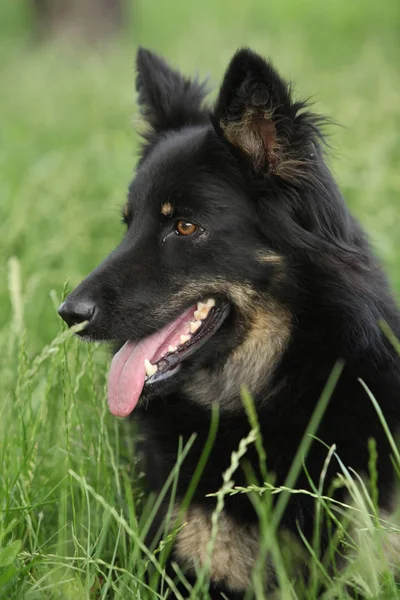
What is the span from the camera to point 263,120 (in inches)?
118

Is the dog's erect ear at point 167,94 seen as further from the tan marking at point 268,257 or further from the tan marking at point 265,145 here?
the tan marking at point 268,257

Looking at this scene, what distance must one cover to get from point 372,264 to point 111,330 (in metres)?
1.10

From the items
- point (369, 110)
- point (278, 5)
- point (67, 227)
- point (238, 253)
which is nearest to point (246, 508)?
point (238, 253)

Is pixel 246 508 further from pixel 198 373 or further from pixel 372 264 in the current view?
pixel 372 264

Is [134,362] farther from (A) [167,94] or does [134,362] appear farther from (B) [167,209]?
(A) [167,94]

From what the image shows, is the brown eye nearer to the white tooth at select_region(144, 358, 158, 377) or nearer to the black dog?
the black dog

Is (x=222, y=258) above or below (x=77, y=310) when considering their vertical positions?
below

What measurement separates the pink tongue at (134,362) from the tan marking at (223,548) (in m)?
0.50

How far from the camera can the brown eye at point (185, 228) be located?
3.09 metres

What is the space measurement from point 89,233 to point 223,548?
388 cm

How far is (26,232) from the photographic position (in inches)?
239

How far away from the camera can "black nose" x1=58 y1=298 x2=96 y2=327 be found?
9.59 ft

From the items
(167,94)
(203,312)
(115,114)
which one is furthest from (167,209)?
(115,114)

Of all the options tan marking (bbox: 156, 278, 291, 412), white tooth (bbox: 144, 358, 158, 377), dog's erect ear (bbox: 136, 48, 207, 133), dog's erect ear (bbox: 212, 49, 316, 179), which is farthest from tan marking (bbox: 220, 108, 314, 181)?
white tooth (bbox: 144, 358, 158, 377)
